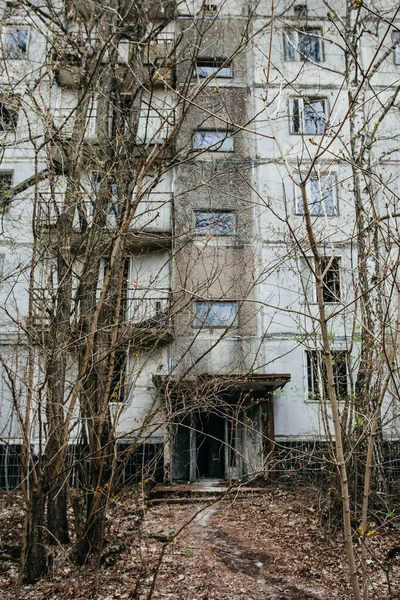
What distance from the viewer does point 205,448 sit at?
626 inches

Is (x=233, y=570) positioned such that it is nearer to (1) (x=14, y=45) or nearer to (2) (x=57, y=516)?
(2) (x=57, y=516)

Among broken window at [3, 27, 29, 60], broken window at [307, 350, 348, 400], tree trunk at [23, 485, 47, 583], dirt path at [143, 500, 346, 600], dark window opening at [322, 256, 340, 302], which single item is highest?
broken window at [3, 27, 29, 60]

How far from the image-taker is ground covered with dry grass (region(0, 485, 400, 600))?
601 cm

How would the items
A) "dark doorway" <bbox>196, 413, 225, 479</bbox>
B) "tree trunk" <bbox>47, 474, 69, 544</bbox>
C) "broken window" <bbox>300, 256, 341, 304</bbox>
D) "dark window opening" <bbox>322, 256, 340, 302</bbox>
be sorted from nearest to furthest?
"dark window opening" <bbox>322, 256, 340, 302</bbox> → "broken window" <bbox>300, 256, 341, 304</bbox> → "tree trunk" <bbox>47, 474, 69, 544</bbox> → "dark doorway" <bbox>196, 413, 225, 479</bbox>

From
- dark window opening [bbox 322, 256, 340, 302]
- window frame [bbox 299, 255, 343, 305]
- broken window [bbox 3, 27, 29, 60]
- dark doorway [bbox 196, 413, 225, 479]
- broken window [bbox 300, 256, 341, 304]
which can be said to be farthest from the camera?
dark doorway [bbox 196, 413, 225, 479]

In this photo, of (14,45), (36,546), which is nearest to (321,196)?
(36,546)

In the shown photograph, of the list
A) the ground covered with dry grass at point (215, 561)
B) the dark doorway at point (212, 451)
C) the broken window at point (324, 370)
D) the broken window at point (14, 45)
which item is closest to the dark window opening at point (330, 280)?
the broken window at point (324, 370)

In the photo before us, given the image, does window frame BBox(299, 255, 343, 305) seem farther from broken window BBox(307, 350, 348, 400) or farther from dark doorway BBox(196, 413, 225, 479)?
dark doorway BBox(196, 413, 225, 479)

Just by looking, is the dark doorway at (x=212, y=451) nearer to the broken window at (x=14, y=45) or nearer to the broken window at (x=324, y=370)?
the broken window at (x=324, y=370)

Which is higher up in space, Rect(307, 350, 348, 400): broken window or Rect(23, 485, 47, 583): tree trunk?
Rect(307, 350, 348, 400): broken window

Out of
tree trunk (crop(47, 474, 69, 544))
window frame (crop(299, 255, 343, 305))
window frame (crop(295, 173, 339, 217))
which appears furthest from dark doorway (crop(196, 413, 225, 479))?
tree trunk (crop(47, 474, 69, 544))

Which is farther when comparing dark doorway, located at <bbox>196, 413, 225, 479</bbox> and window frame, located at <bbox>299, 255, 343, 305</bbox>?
dark doorway, located at <bbox>196, 413, 225, 479</bbox>

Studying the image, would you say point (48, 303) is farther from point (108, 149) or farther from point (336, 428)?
point (336, 428)

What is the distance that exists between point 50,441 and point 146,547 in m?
2.37
